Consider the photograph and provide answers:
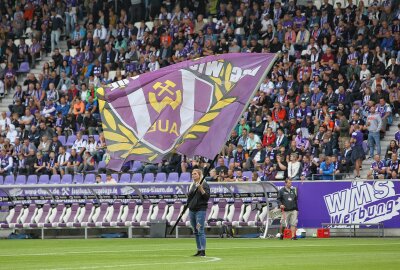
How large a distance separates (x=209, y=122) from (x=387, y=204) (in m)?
12.9

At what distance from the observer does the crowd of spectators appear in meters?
37.7

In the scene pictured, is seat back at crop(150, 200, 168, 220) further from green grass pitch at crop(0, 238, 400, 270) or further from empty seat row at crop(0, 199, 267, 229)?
green grass pitch at crop(0, 238, 400, 270)

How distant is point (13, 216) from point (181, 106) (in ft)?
60.8

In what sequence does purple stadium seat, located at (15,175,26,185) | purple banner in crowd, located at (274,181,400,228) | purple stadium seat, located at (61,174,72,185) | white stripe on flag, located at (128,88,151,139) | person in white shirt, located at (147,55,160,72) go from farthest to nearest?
person in white shirt, located at (147,55,160,72), purple stadium seat, located at (15,175,26,185), purple stadium seat, located at (61,174,72,185), purple banner in crowd, located at (274,181,400,228), white stripe on flag, located at (128,88,151,139)

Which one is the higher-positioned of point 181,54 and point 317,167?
point 181,54

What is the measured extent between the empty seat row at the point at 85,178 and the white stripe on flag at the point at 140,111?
48.4 feet

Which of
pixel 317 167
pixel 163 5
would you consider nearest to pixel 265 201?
pixel 317 167

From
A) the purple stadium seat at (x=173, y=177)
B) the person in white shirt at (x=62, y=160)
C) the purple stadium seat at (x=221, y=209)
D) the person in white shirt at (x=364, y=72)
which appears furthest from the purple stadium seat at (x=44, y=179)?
the person in white shirt at (x=364, y=72)

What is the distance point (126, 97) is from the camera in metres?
24.2

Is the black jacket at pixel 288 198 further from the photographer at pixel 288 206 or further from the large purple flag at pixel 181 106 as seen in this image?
the large purple flag at pixel 181 106

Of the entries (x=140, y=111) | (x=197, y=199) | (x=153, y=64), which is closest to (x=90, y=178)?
(x=153, y=64)

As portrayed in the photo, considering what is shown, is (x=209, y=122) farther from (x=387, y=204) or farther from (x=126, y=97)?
(x=387, y=204)

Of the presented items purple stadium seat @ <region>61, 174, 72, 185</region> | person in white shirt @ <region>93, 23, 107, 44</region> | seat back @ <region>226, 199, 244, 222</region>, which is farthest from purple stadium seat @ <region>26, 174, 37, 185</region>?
person in white shirt @ <region>93, 23, 107, 44</region>

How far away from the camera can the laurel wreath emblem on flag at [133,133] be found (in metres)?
23.0
